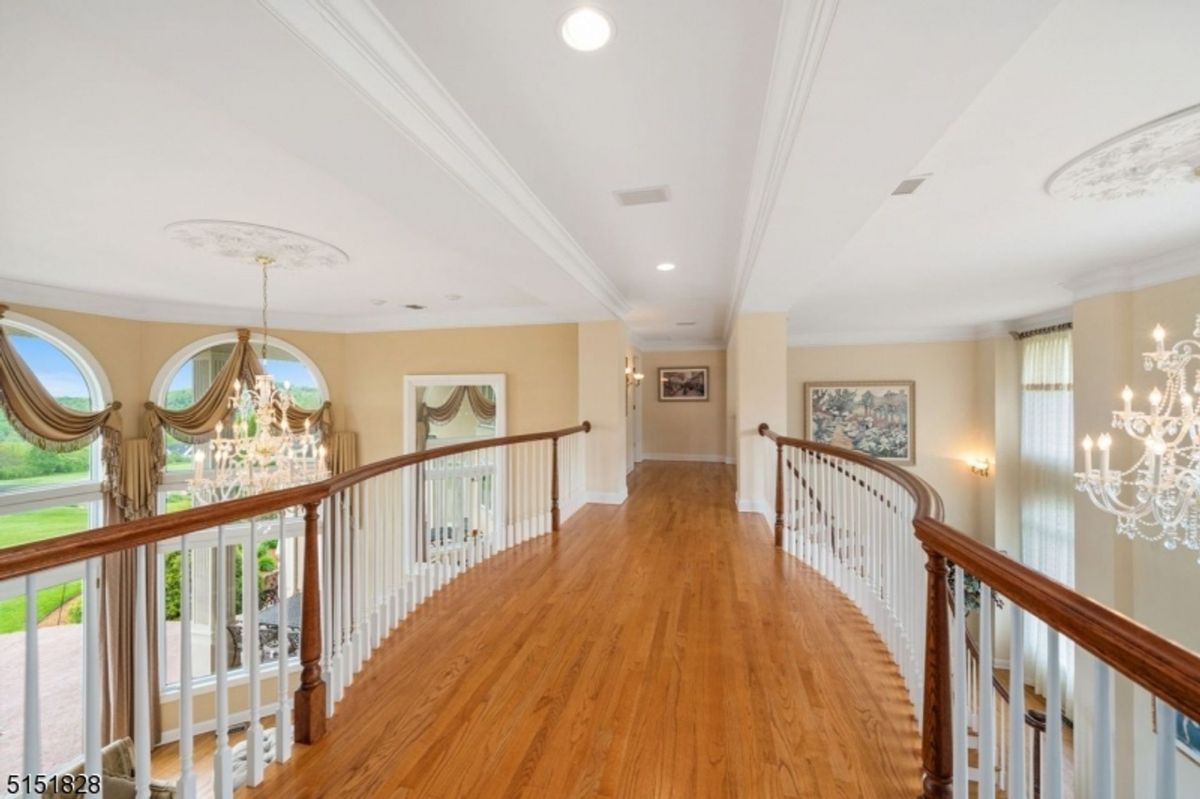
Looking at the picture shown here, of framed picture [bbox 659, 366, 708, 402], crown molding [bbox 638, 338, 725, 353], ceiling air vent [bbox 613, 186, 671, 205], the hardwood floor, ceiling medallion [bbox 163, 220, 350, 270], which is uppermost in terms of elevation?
ceiling air vent [bbox 613, 186, 671, 205]

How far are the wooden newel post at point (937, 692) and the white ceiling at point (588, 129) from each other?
1526 mm

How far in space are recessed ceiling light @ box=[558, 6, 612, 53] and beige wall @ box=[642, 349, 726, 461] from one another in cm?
779

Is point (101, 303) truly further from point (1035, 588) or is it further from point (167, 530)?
point (1035, 588)

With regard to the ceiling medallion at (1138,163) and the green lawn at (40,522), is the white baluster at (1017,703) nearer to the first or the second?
the ceiling medallion at (1138,163)

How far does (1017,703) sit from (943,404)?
26.4 ft

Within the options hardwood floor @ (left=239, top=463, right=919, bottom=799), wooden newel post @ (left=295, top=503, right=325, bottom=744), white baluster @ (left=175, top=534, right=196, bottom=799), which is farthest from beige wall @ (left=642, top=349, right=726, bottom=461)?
white baluster @ (left=175, top=534, right=196, bottom=799)

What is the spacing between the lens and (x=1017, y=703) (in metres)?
1.02

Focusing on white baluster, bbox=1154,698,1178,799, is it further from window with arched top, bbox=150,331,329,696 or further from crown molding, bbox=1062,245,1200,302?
window with arched top, bbox=150,331,329,696

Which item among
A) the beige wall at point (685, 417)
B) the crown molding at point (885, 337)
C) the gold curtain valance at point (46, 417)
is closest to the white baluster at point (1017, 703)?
the gold curtain valance at point (46, 417)

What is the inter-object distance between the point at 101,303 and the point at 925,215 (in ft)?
24.7

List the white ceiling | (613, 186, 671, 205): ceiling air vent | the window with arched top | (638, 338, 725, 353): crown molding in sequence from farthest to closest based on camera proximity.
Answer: (638, 338, 725, 353): crown molding
the window with arched top
(613, 186, 671, 205): ceiling air vent
the white ceiling

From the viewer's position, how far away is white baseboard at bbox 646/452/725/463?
899 cm

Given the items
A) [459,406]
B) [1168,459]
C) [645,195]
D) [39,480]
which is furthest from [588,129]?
[39,480]

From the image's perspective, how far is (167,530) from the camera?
125cm
